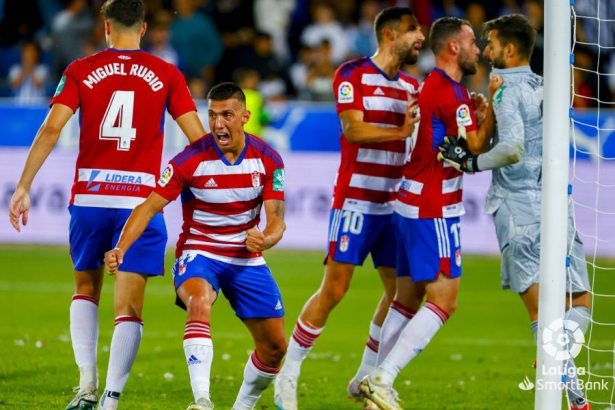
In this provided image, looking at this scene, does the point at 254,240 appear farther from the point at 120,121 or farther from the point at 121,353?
the point at 120,121

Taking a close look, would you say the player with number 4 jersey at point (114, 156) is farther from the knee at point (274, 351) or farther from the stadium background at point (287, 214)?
the stadium background at point (287, 214)

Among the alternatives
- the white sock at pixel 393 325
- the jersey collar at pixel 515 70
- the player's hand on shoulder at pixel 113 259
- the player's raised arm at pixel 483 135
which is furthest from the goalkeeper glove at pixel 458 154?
the player's hand on shoulder at pixel 113 259

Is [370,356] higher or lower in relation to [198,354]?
lower

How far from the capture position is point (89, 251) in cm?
636

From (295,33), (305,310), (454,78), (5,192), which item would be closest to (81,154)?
(305,310)

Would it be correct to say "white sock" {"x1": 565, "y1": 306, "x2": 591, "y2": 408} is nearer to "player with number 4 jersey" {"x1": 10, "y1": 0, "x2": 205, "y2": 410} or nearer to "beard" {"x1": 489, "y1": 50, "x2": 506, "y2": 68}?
"beard" {"x1": 489, "y1": 50, "x2": 506, "y2": 68}

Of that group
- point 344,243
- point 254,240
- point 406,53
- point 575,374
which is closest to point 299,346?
point 344,243

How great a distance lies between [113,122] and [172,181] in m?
0.68

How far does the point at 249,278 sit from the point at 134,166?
1.05 metres

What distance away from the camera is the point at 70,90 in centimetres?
634

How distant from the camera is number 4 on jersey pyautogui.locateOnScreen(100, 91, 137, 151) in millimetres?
6332

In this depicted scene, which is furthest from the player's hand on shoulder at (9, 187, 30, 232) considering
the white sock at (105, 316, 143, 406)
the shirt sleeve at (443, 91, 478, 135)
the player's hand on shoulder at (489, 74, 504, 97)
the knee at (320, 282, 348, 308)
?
the player's hand on shoulder at (489, 74, 504, 97)

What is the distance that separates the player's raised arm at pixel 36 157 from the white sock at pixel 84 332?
26.3 inches

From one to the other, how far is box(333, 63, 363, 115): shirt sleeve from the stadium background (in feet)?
5.80
